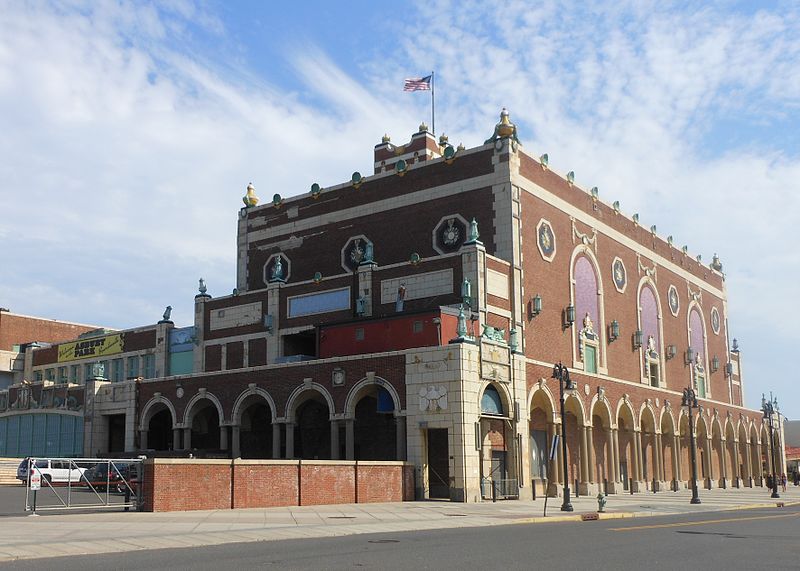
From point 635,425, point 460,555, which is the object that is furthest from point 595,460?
point 460,555

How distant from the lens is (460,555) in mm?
18078

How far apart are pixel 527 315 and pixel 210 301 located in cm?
2182

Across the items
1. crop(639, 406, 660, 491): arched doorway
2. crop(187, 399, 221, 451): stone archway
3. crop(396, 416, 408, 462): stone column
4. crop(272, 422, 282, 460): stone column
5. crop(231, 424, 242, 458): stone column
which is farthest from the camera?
crop(639, 406, 660, 491): arched doorway

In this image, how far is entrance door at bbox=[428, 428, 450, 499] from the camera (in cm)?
4288

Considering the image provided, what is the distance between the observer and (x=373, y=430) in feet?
157

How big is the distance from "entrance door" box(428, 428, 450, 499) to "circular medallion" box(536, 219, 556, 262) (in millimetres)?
15992

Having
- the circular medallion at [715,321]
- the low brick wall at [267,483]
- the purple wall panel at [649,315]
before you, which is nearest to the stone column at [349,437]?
the low brick wall at [267,483]

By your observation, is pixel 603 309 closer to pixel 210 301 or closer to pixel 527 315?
pixel 527 315

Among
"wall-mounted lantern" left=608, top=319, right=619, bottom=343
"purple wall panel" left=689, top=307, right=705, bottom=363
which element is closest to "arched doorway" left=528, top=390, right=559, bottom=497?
"wall-mounted lantern" left=608, top=319, right=619, bottom=343

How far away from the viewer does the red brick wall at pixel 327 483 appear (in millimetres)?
36344

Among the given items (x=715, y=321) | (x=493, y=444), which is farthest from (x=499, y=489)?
(x=715, y=321)

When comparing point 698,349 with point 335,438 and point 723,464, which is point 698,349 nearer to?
point 723,464

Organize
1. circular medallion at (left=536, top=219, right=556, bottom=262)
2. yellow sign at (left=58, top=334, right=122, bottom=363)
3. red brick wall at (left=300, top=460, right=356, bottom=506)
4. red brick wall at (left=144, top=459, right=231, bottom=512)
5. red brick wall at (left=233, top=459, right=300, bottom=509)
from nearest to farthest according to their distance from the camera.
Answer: red brick wall at (left=144, top=459, right=231, bottom=512) → red brick wall at (left=233, top=459, right=300, bottom=509) → red brick wall at (left=300, top=460, right=356, bottom=506) → circular medallion at (left=536, top=219, right=556, bottom=262) → yellow sign at (left=58, top=334, right=122, bottom=363)

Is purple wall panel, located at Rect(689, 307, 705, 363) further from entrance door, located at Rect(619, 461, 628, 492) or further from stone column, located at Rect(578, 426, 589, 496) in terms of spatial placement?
stone column, located at Rect(578, 426, 589, 496)
